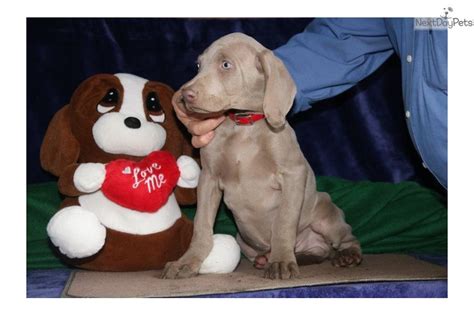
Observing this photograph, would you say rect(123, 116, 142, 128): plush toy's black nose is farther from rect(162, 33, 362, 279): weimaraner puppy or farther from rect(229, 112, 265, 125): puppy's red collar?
rect(229, 112, 265, 125): puppy's red collar

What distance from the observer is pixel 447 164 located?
309 centimetres

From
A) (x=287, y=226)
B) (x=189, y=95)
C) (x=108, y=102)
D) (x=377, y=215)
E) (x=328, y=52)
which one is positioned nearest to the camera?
(x=189, y=95)

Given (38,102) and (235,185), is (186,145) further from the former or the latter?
(38,102)

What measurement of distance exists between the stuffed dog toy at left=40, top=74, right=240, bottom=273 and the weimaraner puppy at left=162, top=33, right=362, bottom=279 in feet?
0.57

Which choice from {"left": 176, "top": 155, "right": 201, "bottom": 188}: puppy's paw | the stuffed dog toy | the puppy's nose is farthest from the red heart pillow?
the puppy's nose

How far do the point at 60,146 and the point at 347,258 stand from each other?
152 centimetres

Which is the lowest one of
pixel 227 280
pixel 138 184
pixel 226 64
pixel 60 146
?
pixel 227 280

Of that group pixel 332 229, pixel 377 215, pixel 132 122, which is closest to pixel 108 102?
pixel 132 122

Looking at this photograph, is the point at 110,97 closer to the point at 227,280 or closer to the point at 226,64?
the point at 226,64

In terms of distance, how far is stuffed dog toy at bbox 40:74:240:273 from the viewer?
3.17 metres

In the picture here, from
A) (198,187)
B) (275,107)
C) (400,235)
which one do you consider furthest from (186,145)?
(400,235)

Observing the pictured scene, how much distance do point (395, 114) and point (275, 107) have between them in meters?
1.80

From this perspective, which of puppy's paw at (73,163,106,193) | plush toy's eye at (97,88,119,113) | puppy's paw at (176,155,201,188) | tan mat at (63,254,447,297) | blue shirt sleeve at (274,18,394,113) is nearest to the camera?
tan mat at (63,254,447,297)

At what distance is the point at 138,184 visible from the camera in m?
3.19
